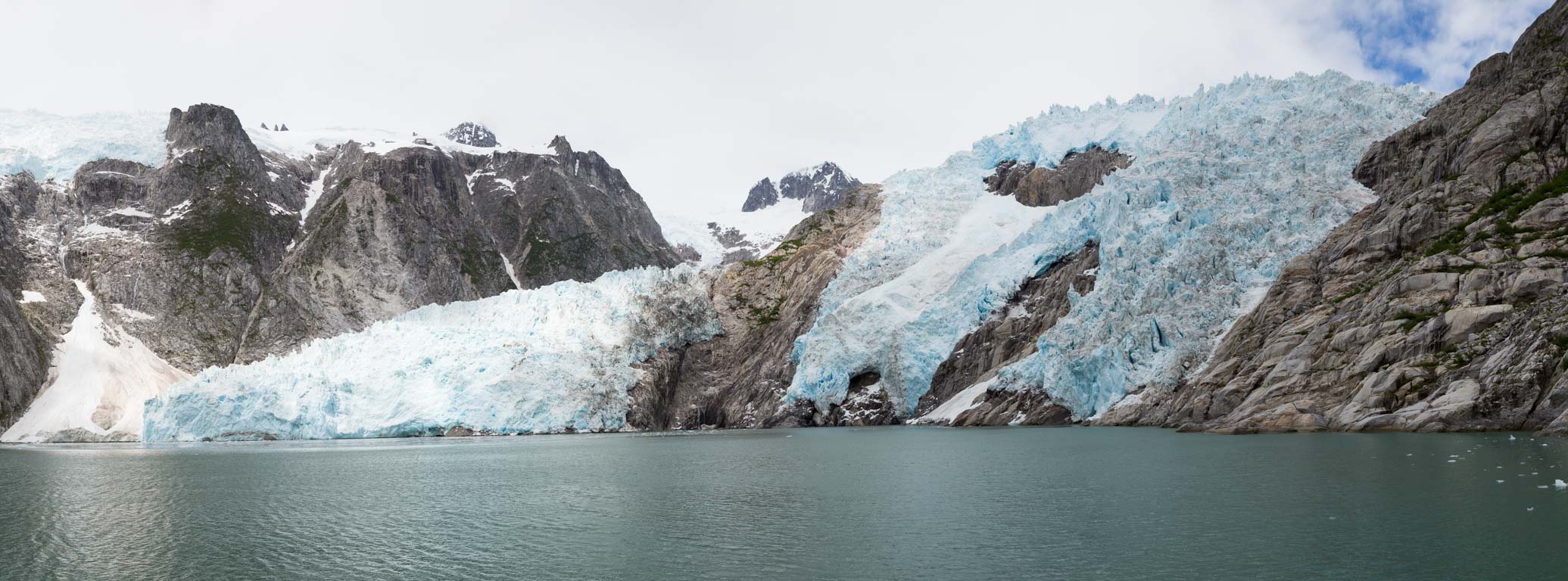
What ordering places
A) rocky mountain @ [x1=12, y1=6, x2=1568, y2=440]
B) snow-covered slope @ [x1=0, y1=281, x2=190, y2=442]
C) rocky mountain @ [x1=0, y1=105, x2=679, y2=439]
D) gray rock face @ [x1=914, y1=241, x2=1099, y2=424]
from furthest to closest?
rocky mountain @ [x1=0, y1=105, x2=679, y2=439] → snow-covered slope @ [x1=0, y1=281, x2=190, y2=442] → gray rock face @ [x1=914, y1=241, x2=1099, y2=424] → rocky mountain @ [x1=12, y1=6, x2=1568, y2=440]

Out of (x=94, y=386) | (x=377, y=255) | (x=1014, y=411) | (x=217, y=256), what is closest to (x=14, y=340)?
(x=94, y=386)

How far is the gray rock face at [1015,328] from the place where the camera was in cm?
9019

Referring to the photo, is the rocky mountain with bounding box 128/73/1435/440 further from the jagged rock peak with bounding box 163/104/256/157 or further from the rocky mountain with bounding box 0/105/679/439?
the jagged rock peak with bounding box 163/104/256/157

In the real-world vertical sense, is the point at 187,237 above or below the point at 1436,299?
above

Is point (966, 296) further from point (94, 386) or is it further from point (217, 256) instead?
point (217, 256)

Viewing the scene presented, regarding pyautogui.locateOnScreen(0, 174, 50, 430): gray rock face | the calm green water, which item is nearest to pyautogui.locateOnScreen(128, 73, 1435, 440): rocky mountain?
the calm green water

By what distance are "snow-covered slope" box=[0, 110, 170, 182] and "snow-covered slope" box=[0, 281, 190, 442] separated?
34794 millimetres

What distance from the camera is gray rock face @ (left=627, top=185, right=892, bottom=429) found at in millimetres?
103562

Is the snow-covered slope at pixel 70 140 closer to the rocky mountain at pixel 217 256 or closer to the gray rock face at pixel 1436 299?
the rocky mountain at pixel 217 256

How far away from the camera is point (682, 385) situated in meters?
112

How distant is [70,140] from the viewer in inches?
6693

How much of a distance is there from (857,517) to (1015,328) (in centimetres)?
6737

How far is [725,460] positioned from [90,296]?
135m

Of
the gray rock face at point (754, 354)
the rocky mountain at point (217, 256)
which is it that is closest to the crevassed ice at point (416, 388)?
the gray rock face at point (754, 354)
